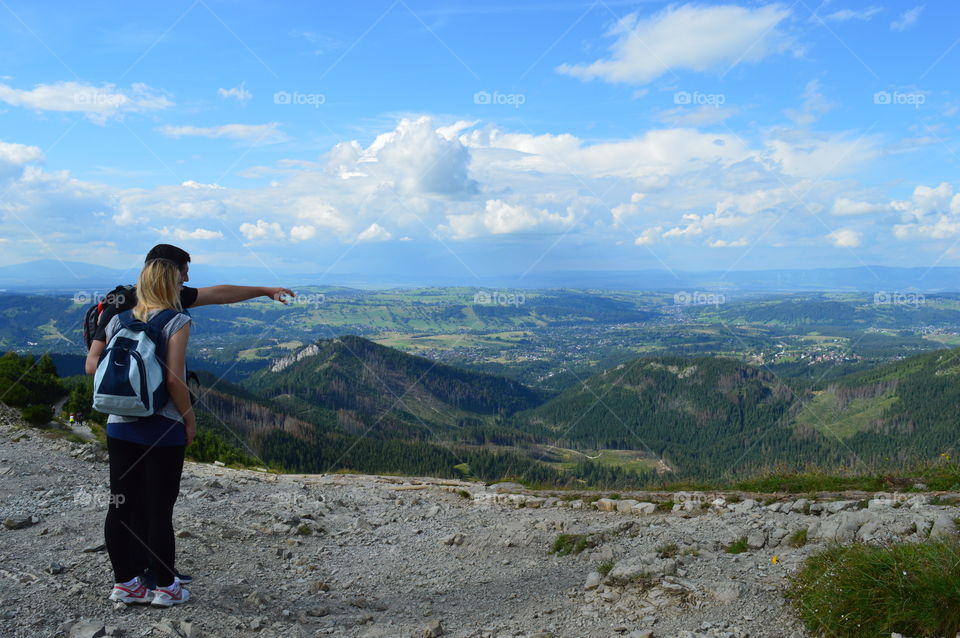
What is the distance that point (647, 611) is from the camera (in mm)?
6637

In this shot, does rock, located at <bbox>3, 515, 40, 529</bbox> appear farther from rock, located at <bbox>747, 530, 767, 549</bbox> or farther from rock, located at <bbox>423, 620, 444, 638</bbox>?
rock, located at <bbox>747, 530, 767, 549</bbox>

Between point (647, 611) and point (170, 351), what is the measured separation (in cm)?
603

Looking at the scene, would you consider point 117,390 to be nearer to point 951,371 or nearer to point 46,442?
point 46,442

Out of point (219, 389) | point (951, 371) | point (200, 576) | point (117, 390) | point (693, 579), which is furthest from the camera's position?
point (951, 371)

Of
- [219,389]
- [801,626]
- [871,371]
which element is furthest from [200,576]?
[871,371]

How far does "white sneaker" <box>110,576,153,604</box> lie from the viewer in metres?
6.16

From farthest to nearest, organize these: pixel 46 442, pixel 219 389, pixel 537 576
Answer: pixel 219 389
pixel 46 442
pixel 537 576

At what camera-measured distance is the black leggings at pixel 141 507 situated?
5855mm

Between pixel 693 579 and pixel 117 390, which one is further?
pixel 693 579

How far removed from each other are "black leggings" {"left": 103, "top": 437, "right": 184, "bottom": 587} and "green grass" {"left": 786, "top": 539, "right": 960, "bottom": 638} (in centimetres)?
678

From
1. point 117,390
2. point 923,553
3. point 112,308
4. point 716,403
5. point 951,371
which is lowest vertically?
point 716,403

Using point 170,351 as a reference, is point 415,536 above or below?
below

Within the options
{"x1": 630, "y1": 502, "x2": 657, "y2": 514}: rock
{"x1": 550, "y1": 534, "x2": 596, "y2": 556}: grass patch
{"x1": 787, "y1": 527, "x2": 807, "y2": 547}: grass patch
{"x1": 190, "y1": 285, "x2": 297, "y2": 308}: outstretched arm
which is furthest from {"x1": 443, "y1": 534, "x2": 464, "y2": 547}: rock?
{"x1": 190, "y1": 285, "x2": 297, "y2": 308}: outstretched arm

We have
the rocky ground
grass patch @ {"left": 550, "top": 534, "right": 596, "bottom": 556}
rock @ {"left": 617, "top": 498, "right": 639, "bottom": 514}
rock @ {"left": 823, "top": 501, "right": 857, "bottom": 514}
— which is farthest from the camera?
rock @ {"left": 617, "top": 498, "right": 639, "bottom": 514}
